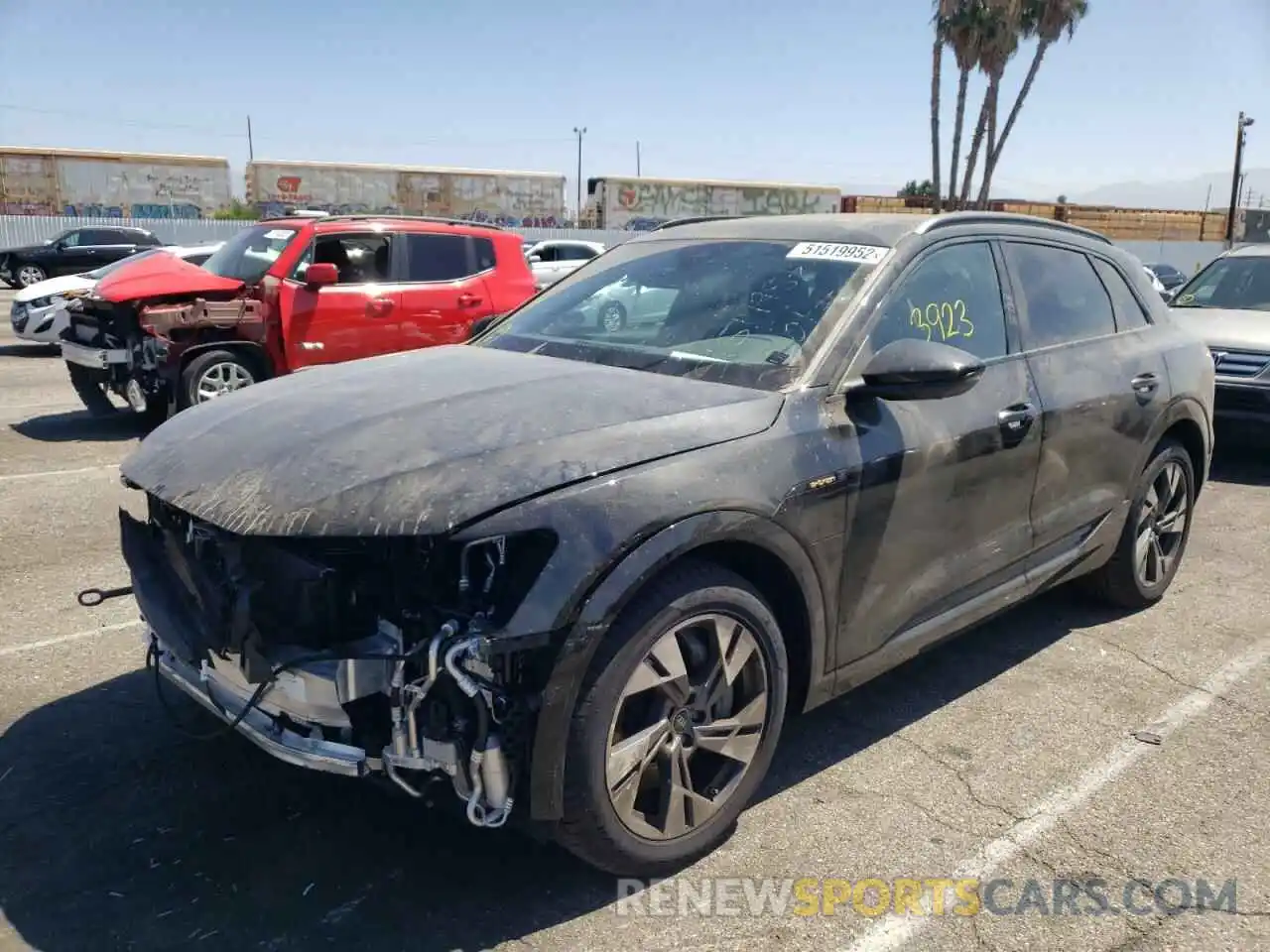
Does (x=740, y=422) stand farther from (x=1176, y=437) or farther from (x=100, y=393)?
(x=100, y=393)

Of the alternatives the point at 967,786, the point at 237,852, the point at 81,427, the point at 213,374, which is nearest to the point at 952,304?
the point at 967,786

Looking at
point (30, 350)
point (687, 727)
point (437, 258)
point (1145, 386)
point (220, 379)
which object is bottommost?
point (30, 350)

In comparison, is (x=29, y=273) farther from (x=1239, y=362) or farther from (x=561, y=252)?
(x=1239, y=362)

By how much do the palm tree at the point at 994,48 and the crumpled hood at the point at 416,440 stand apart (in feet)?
106

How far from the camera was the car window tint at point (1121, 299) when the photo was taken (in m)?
4.73

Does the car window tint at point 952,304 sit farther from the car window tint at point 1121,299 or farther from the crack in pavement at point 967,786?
the crack in pavement at point 967,786

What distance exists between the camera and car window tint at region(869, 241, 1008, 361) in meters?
3.56

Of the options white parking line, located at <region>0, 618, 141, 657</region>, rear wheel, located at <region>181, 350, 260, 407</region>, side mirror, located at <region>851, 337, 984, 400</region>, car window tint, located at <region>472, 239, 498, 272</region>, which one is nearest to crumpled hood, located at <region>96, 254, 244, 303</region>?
rear wheel, located at <region>181, 350, 260, 407</region>

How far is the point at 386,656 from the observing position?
2510 mm

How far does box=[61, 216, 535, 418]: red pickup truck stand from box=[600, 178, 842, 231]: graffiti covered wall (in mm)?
37444

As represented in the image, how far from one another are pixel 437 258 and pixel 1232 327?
6833 mm

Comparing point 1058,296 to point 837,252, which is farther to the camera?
point 1058,296

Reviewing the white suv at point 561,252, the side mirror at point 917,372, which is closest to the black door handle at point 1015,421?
the side mirror at point 917,372

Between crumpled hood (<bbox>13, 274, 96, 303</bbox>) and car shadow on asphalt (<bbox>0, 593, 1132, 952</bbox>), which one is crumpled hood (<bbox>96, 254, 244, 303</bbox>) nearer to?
crumpled hood (<bbox>13, 274, 96, 303</bbox>)
